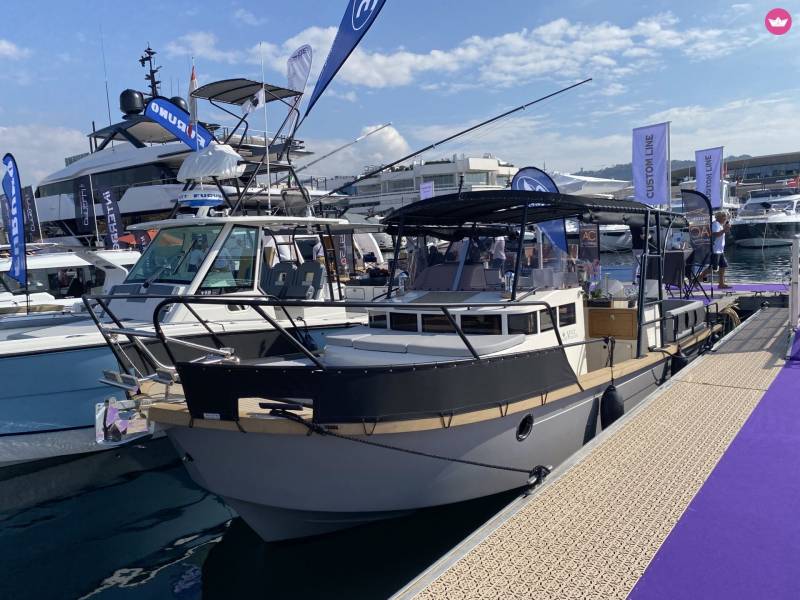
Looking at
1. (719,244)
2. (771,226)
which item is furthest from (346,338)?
(771,226)

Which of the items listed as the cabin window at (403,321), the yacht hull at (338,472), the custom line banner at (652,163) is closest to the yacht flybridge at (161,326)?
the cabin window at (403,321)

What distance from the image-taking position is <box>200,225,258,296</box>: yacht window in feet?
25.9

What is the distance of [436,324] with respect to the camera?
236 inches

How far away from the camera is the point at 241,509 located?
5109 mm

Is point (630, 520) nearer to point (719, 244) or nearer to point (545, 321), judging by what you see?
point (545, 321)

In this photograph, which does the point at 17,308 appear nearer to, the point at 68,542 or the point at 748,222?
the point at 68,542

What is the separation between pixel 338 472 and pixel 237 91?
23.0ft

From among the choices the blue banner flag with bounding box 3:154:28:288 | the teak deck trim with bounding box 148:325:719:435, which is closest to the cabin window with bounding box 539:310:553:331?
the teak deck trim with bounding box 148:325:719:435

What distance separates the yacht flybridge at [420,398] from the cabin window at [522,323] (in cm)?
1

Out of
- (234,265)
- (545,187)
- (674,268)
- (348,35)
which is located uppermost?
(348,35)

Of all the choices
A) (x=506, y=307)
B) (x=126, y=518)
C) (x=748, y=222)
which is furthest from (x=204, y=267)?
(x=748, y=222)

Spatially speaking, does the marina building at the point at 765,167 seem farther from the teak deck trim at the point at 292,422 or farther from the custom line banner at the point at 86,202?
the teak deck trim at the point at 292,422

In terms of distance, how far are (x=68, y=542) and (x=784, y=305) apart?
13927 millimetres

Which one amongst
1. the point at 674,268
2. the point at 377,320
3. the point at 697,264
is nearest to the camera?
the point at 377,320
